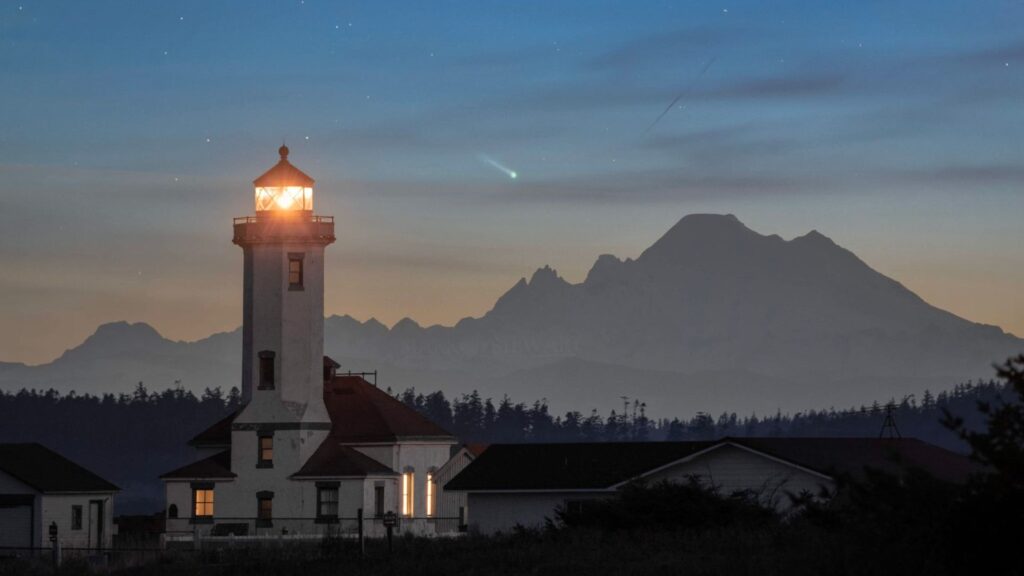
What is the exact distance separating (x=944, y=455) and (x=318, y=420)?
76.7 feet

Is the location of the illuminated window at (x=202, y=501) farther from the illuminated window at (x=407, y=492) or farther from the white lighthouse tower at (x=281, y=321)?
the illuminated window at (x=407, y=492)

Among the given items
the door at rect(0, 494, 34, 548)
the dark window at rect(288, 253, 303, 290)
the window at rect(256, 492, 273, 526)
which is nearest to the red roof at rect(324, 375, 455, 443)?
the window at rect(256, 492, 273, 526)

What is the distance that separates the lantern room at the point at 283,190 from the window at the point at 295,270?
5.41ft

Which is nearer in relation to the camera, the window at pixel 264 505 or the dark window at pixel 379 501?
the dark window at pixel 379 501

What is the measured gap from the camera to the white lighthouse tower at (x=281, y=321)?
67312mm

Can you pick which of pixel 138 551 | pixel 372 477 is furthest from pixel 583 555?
pixel 372 477

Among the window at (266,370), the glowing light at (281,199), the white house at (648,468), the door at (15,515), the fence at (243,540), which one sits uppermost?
the glowing light at (281,199)

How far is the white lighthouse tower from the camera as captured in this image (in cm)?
6731

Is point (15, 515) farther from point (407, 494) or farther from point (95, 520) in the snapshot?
point (407, 494)

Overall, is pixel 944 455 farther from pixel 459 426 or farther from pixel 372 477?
pixel 459 426

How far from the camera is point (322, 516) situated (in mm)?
65875

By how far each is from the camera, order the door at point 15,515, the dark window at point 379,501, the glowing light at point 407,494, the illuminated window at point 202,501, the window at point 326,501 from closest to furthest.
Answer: the door at point 15,515
the window at point 326,501
the dark window at point 379,501
the illuminated window at point 202,501
the glowing light at point 407,494

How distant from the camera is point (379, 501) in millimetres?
66812

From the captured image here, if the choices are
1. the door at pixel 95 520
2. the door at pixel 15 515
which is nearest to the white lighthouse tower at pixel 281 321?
the door at pixel 95 520
